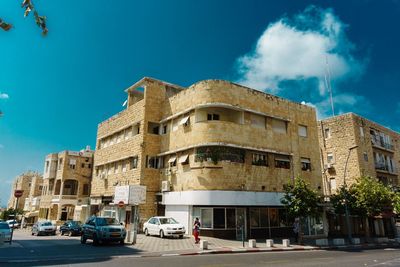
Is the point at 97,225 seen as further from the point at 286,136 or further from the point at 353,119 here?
the point at 353,119

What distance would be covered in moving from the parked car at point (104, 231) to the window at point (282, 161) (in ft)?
53.6

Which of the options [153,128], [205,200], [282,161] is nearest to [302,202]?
[282,161]

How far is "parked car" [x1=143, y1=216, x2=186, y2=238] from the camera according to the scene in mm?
24219

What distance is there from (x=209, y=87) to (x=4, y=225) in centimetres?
1960

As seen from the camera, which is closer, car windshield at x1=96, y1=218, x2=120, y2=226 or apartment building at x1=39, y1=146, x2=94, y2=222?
car windshield at x1=96, y1=218, x2=120, y2=226

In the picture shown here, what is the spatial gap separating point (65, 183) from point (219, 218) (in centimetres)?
3936

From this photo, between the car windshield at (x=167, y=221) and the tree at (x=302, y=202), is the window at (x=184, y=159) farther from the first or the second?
the tree at (x=302, y=202)

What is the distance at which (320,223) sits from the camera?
31141 mm

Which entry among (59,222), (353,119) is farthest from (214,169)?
(59,222)

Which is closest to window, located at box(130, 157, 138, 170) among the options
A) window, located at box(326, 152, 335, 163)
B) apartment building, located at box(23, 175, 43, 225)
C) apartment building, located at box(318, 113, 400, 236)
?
apartment building, located at box(318, 113, 400, 236)

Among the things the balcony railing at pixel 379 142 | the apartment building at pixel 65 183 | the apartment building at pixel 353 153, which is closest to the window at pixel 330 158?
the apartment building at pixel 353 153

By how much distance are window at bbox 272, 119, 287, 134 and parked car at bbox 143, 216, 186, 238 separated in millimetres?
13462

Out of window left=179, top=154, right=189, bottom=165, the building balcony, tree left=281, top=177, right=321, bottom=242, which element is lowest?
tree left=281, top=177, right=321, bottom=242

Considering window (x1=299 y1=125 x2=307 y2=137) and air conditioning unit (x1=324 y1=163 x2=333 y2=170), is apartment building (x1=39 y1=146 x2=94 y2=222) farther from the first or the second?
air conditioning unit (x1=324 y1=163 x2=333 y2=170)
